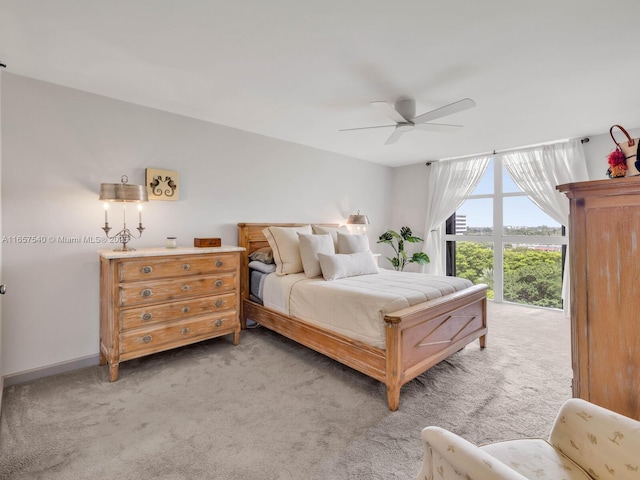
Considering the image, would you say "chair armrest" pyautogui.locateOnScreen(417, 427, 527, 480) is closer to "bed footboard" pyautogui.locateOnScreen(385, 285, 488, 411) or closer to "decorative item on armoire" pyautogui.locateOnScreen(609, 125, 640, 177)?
"bed footboard" pyautogui.locateOnScreen(385, 285, 488, 411)

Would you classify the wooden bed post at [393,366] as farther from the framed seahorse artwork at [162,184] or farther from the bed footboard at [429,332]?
the framed seahorse artwork at [162,184]

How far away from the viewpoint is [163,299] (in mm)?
2637

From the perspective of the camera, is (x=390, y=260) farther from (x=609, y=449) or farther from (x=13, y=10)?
(x=13, y=10)

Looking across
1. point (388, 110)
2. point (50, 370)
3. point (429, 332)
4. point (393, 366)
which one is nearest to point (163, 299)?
point (50, 370)

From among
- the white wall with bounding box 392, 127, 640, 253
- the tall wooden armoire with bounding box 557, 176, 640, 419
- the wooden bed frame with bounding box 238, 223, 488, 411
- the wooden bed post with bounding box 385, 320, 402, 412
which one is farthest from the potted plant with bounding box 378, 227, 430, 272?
the tall wooden armoire with bounding box 557, 176, 640, 419

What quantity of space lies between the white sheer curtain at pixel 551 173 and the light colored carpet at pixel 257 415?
2220 mm

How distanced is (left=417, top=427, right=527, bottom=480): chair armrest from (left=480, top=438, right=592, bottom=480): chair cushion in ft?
0.91

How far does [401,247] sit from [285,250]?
9.41 feet

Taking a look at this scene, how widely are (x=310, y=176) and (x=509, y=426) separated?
12.4 feet

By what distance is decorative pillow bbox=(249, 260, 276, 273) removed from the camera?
11.6ft

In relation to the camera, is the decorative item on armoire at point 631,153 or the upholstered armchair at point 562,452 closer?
the upholstered armchair at point 562,452

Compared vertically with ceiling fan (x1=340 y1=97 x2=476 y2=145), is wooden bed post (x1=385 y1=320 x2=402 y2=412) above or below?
below

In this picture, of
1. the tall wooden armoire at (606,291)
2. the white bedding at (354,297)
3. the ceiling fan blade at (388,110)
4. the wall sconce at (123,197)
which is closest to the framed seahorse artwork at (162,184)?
the wall sconce at (123,197)

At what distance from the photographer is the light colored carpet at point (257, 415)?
157 centimetres
